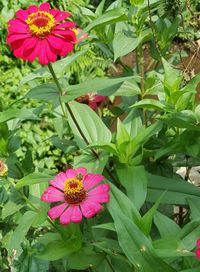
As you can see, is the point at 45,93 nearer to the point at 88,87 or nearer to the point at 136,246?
the point at 88,87

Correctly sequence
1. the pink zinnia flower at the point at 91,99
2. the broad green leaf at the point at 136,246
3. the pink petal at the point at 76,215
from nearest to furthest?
the broad green leaf at the point at 136,246 < the pink petal at the point at 76,215 < the pink zinnia flower at the point at 91,99

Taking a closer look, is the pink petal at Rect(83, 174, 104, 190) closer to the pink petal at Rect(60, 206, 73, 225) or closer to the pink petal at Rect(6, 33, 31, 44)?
the pink petal at Rect(60, 206, 73, 225)

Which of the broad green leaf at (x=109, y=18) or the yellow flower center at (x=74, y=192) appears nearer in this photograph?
the yellow flower center at (x=74, y=192)

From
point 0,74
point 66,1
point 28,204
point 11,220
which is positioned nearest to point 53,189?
point 28,204

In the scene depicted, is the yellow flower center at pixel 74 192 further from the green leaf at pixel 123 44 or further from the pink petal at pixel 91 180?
the green leaf at pixel 123 44

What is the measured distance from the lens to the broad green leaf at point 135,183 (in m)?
1.13

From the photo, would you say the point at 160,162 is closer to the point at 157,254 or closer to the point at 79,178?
the point at 79,178

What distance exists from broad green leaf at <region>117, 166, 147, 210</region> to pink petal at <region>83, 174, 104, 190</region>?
8 centimetres

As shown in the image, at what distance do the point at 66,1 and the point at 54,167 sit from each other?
3.46 ft

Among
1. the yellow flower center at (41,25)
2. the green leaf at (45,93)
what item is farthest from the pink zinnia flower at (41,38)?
the green leaf at (45,93)

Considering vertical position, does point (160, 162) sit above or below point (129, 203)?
below

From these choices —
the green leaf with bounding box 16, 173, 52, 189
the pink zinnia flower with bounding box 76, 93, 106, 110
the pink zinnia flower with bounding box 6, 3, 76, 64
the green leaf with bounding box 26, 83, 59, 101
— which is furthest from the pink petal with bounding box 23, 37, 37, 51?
the pink zinnia flower with bounding box 76, 93, 106, 110

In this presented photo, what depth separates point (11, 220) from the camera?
5.15 ft

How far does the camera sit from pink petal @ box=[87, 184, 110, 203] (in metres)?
1.07
